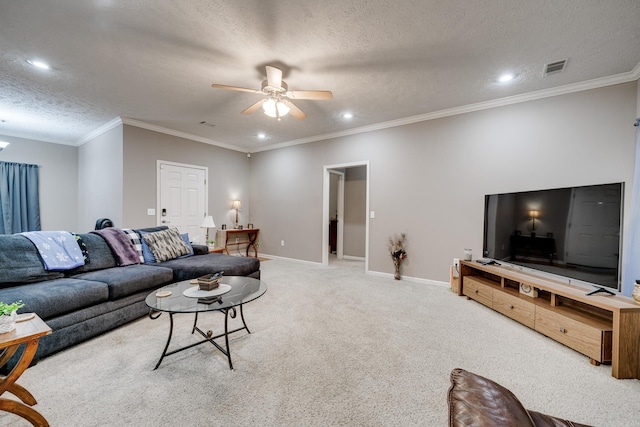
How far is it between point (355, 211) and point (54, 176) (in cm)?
688

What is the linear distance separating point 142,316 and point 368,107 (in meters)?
3.91

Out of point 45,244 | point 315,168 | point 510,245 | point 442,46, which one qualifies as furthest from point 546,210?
point 45,244

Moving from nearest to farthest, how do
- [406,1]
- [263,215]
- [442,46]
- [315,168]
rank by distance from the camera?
[406,1], [442,46], [315,168], [263,215]

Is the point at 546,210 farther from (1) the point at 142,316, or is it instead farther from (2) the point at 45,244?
(2) the point at 45,244

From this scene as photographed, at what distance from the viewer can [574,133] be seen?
3.07 m

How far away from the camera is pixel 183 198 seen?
5301 mm

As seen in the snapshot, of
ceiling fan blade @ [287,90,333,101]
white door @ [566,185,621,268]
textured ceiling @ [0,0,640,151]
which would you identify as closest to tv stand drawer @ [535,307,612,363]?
white door @ [566,185,621,268]

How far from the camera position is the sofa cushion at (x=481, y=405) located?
661 millimetres

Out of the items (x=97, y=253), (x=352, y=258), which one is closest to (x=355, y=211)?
(x=352, y=258)

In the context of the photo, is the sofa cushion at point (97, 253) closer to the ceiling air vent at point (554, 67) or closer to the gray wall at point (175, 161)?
the gray wall at point (175, 161)

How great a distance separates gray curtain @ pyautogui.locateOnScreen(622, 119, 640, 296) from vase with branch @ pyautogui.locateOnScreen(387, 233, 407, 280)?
2.41 metres

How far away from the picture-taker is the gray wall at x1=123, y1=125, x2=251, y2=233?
453cm

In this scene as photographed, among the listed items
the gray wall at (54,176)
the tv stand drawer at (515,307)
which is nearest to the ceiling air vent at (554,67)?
the tv stand drawer at (515,307)

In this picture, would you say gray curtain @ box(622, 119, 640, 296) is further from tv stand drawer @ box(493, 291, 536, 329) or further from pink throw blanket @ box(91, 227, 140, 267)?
pink throw blanket @ box(91, 227, 140, 267)
